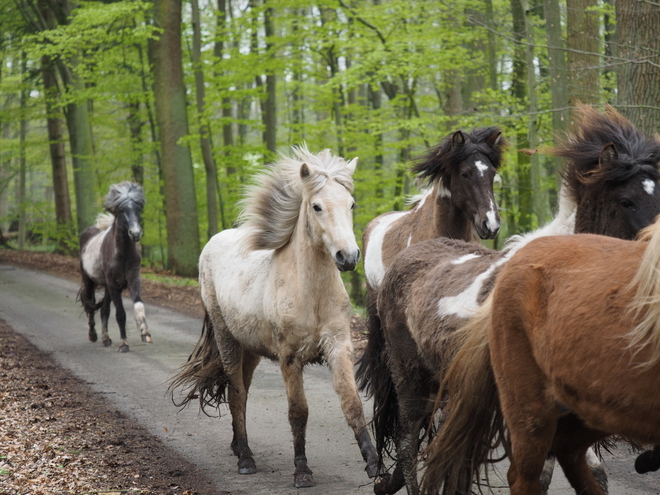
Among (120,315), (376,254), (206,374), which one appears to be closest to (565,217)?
(206,374)

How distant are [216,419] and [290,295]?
257 centimetres

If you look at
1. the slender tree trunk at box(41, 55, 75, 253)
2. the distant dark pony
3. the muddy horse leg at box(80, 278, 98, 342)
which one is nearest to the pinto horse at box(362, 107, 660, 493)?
the distant dark pony

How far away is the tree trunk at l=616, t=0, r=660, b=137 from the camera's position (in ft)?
28.1

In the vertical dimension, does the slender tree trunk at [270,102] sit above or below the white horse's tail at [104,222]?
above

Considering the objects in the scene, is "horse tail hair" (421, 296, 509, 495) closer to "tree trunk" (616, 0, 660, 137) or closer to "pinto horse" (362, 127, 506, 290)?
"pinto horse" (362, 127, 506, 290)

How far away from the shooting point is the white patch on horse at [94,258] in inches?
500

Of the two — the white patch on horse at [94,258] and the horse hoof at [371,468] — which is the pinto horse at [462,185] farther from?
the white patch on horse at [94,258]

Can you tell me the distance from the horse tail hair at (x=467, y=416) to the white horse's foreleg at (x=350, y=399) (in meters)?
1.26

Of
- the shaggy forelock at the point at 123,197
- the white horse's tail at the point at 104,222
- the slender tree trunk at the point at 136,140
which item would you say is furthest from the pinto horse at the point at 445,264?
the slender tree trunk at the point at 136,140

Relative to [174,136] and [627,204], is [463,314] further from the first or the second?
[174,136]

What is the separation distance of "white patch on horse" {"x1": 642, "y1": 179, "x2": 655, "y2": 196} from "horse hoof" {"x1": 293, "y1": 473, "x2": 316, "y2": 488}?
3188 millimetres

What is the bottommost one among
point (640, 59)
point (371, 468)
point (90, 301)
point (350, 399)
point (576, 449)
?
point (90, 301)

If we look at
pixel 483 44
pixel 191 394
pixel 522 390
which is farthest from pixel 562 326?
pixel 483 44

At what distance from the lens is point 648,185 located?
180 inches
